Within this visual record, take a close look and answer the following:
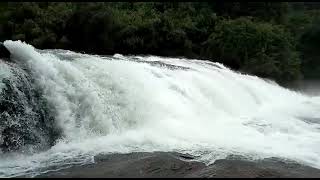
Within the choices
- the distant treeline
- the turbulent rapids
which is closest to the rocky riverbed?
the turbulent rapids

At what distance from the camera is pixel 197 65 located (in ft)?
62.6

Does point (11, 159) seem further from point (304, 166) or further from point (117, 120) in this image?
point (304, 166)

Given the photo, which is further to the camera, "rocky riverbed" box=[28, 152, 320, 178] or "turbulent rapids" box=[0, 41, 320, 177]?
"turbulent rapids" box=[0, 41, 320, 177]

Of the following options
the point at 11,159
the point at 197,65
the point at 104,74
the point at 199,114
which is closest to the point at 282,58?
the point at 197,65

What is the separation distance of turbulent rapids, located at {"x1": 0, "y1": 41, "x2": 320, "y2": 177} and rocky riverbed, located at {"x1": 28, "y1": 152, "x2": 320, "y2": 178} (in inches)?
13.4

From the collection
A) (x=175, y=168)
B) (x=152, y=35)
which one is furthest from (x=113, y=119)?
(x=152, y=35)

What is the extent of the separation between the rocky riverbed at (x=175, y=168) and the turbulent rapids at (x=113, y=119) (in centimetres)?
34

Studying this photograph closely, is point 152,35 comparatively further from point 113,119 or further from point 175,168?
point 175,168

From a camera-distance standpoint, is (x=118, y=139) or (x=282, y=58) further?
(x=282, y=58)

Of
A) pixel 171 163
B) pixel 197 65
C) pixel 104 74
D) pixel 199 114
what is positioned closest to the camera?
pixel 171 163

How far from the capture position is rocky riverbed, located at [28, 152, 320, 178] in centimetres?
820

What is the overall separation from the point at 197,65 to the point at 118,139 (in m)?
8.97

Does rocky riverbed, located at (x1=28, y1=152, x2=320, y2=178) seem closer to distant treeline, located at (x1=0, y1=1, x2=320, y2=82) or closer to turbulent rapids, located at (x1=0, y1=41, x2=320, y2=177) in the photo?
turbulent rapids, located at (x1=0, y1=41, x2=320, y2=177)

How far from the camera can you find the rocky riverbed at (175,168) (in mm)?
8195
